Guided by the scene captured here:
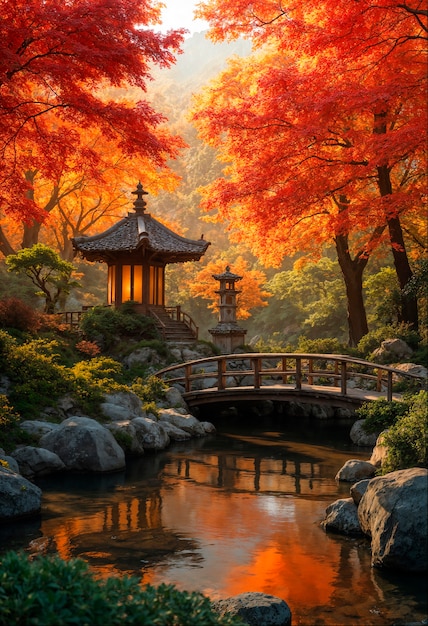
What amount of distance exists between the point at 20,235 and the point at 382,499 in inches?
1548

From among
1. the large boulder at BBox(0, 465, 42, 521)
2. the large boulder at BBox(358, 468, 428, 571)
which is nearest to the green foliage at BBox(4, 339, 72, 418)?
the large boulder at BBox(0, 465, 42, 521)

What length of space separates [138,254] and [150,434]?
13846mm

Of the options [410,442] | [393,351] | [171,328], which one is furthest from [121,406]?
[171,328]

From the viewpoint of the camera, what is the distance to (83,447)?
42.8 feet

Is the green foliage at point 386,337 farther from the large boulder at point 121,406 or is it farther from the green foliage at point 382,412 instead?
the large boulder at point 121,406

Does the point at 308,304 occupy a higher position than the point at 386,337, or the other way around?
the point at 308,304

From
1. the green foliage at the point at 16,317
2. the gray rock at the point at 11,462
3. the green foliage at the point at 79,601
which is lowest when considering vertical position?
the green foliage at the point at 79,601

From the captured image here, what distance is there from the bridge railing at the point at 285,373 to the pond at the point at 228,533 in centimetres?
214

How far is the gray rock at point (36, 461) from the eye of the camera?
12.3m

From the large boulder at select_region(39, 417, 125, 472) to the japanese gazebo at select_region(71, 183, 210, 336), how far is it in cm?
1443

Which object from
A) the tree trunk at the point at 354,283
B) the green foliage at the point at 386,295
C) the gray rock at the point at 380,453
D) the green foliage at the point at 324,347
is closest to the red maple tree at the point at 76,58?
the gray rock at the point at 380,453

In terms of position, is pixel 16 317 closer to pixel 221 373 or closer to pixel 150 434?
pixel 221 373

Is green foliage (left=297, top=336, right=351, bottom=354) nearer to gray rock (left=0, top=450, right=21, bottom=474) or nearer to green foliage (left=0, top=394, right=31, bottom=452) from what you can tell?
green foliage (left=0, top=394, right=31, bottom=452)

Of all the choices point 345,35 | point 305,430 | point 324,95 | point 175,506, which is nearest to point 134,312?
point 305,430
